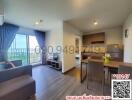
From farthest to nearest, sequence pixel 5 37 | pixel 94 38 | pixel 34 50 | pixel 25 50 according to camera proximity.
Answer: pixel 94 38 → pixel 34 50 → pixel 25 50 → pixel 5 37

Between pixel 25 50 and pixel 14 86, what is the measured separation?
3.88 meters

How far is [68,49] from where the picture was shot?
4.81m

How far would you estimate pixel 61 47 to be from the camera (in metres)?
4.65

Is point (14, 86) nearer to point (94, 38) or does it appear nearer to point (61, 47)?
point (61, 47)

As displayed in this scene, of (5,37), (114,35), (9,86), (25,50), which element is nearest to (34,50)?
(25,50)

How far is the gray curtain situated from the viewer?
414 centimetres

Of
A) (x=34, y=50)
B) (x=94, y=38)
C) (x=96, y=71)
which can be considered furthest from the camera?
(x=94, y=38)

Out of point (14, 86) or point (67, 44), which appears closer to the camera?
point (14, 86)

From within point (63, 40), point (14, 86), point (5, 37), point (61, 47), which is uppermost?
point (5, 37)

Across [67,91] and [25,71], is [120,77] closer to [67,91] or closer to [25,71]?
[67,91]

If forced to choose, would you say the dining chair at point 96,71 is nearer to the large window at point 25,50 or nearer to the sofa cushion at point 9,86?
the sofa cushion at point 9,86

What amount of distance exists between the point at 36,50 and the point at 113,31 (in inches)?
210

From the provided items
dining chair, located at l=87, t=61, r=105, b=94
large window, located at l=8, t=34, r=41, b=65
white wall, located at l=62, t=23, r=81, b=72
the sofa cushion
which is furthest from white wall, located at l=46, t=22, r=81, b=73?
the sofa cushion

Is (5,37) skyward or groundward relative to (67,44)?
skyward
